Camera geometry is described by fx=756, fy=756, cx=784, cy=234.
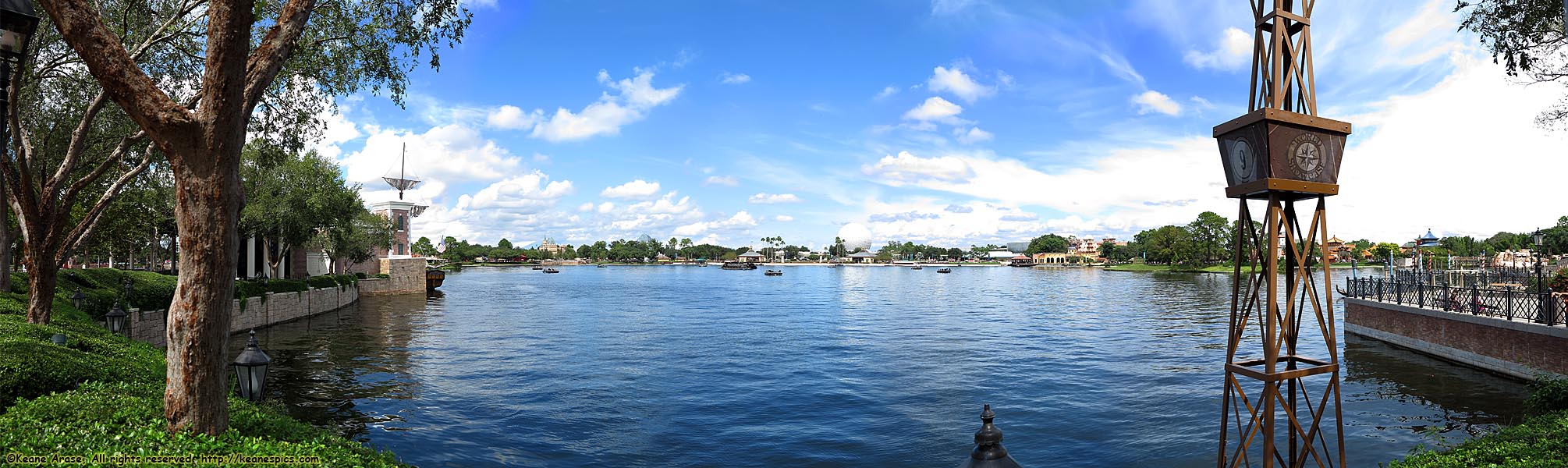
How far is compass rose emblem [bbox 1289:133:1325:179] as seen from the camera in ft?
19.1

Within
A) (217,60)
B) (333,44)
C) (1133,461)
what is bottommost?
(1133,461)

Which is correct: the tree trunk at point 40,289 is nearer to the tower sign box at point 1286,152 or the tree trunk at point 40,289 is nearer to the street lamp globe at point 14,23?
the street lamp globe at point 14,23

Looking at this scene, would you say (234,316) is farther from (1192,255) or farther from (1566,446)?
(1192,255)

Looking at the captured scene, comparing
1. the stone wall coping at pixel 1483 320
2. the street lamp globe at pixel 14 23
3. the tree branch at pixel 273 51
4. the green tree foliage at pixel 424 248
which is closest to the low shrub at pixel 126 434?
the tree branch at pixel 273 51

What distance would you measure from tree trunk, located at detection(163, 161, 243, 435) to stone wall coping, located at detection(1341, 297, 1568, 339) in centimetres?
2287

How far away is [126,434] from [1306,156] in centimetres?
910

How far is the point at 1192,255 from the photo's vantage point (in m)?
113

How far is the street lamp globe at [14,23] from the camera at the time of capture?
25.1ft

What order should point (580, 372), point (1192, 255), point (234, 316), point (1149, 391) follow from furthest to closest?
point (1192, 255)
point (234, 316)
point (580, 372)
point (1149, 391)

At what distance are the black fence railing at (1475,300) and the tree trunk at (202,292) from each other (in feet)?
75.3

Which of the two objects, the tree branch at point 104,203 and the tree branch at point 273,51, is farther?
the tree branch at point 104,203

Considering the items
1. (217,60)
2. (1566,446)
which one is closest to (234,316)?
(217,60)

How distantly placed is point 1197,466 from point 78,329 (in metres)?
18.5

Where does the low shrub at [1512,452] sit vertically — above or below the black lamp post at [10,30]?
below
